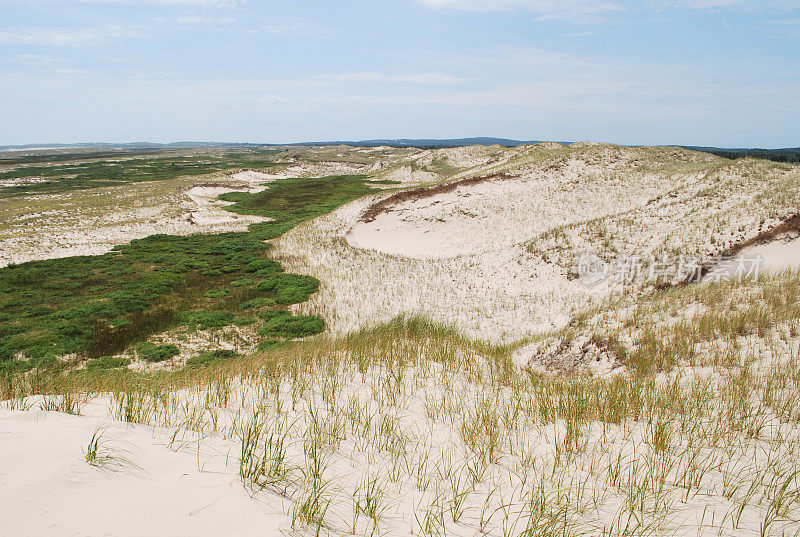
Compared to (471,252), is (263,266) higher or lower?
lower

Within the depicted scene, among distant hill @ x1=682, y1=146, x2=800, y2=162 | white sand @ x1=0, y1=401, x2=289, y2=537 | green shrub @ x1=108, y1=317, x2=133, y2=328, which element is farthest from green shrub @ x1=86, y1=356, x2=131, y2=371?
distant hill @ x1=682, y1=146, x2=800, y2=162

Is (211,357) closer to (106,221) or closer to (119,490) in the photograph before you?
(119,490)

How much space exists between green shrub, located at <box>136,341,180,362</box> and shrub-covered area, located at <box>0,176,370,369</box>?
69 centimetres

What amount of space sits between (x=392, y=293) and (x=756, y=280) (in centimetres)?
1034

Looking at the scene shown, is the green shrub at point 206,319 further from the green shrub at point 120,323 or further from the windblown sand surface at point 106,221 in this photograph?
the windblown sand surface at point 106,221

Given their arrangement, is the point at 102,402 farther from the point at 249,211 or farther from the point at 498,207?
the point at 249,211

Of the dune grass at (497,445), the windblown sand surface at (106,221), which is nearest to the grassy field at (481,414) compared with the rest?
the dune grass at (497,445)

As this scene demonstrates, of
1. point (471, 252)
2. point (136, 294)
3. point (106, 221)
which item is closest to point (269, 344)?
point (136, 294)

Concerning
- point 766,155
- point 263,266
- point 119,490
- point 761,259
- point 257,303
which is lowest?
point 257,303

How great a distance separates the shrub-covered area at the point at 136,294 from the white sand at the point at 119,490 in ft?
27.3

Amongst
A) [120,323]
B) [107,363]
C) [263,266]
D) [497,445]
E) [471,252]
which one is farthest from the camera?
[471,252]

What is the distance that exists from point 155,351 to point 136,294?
5.97m

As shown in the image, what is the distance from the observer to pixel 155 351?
10070mm

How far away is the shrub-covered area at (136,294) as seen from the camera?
35.7ft
